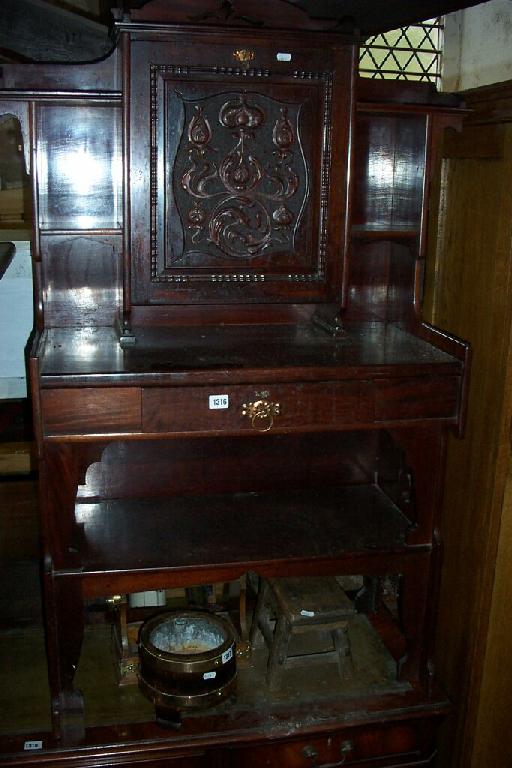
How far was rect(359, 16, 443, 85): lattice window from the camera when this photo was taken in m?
2.71

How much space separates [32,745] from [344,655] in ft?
2.73

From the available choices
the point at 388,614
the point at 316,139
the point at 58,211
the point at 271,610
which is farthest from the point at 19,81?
the point at 388,614

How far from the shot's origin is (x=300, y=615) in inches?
82.0

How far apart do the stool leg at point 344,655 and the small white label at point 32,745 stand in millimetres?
797

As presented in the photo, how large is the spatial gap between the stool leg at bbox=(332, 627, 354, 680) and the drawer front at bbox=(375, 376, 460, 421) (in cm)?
68

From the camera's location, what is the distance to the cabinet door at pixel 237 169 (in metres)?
1.92

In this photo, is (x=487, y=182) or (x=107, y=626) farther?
(x=107, y=626)

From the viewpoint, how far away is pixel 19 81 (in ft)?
6.19

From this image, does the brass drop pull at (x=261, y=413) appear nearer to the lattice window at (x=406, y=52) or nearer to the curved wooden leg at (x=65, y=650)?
the curved wooden leg at (x=65, y=650)

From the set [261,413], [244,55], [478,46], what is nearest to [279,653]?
[261,413]

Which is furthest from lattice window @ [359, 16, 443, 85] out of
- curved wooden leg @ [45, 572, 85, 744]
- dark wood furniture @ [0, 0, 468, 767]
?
curved wooden leg @ [45, 572, 85, 744]

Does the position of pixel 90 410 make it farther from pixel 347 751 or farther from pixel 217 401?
pixel 347 751

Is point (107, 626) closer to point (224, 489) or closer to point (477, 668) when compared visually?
point (224, 489)

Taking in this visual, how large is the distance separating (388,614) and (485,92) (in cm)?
155
